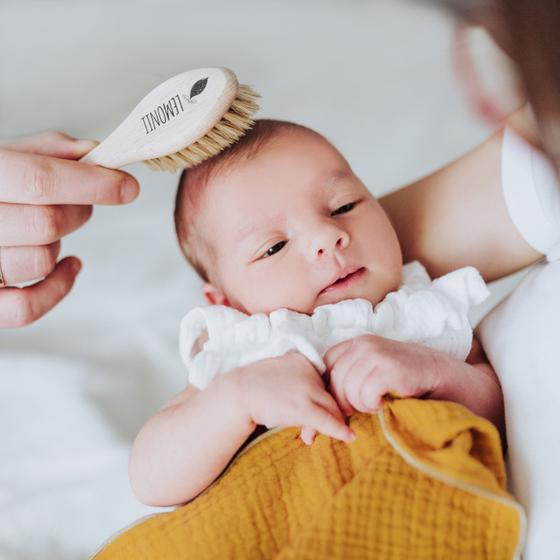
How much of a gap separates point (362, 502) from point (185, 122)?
55 centimetres

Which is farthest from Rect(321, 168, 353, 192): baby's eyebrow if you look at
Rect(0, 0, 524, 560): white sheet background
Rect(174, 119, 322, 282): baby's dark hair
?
Rect(0, 0, 524, 560): white sheet background

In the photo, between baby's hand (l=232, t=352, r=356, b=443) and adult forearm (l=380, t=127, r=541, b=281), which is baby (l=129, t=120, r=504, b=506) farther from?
adult forearm (l=380, t=127, r=541, b=281)

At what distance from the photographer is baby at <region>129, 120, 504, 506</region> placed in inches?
22.8

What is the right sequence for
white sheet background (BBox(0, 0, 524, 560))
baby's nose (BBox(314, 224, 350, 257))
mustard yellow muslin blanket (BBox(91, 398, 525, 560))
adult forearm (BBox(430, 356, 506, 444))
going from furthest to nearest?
white sheet background (BBox(0, 0, 524, 560))
baby's nose (BBox(314, 224, 350, 257))
adult forearm (BBox(430, 356, 506, 444))
mustard yellow muslin blanket (BBox(91, 398, 525, 560))

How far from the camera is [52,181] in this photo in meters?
0.73

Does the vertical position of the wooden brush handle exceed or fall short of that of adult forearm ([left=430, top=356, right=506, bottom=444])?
it exceeds it

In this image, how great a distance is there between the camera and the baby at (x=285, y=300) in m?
0.58

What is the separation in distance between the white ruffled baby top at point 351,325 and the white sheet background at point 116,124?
329 millimetres

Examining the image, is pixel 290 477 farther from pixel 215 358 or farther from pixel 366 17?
pixel 366 17

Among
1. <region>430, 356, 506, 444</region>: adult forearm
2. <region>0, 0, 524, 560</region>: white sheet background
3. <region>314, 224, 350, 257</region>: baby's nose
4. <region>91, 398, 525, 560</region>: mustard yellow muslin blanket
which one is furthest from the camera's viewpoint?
<region>0, 0, 524, 560</region>: white sheet background

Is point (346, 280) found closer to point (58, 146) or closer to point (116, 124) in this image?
point (58, 146)

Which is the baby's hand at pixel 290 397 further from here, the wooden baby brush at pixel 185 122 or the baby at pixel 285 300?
the wooden baby brush at pixel 185 122

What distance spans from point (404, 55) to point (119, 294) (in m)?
1.23

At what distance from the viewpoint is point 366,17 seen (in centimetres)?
172
